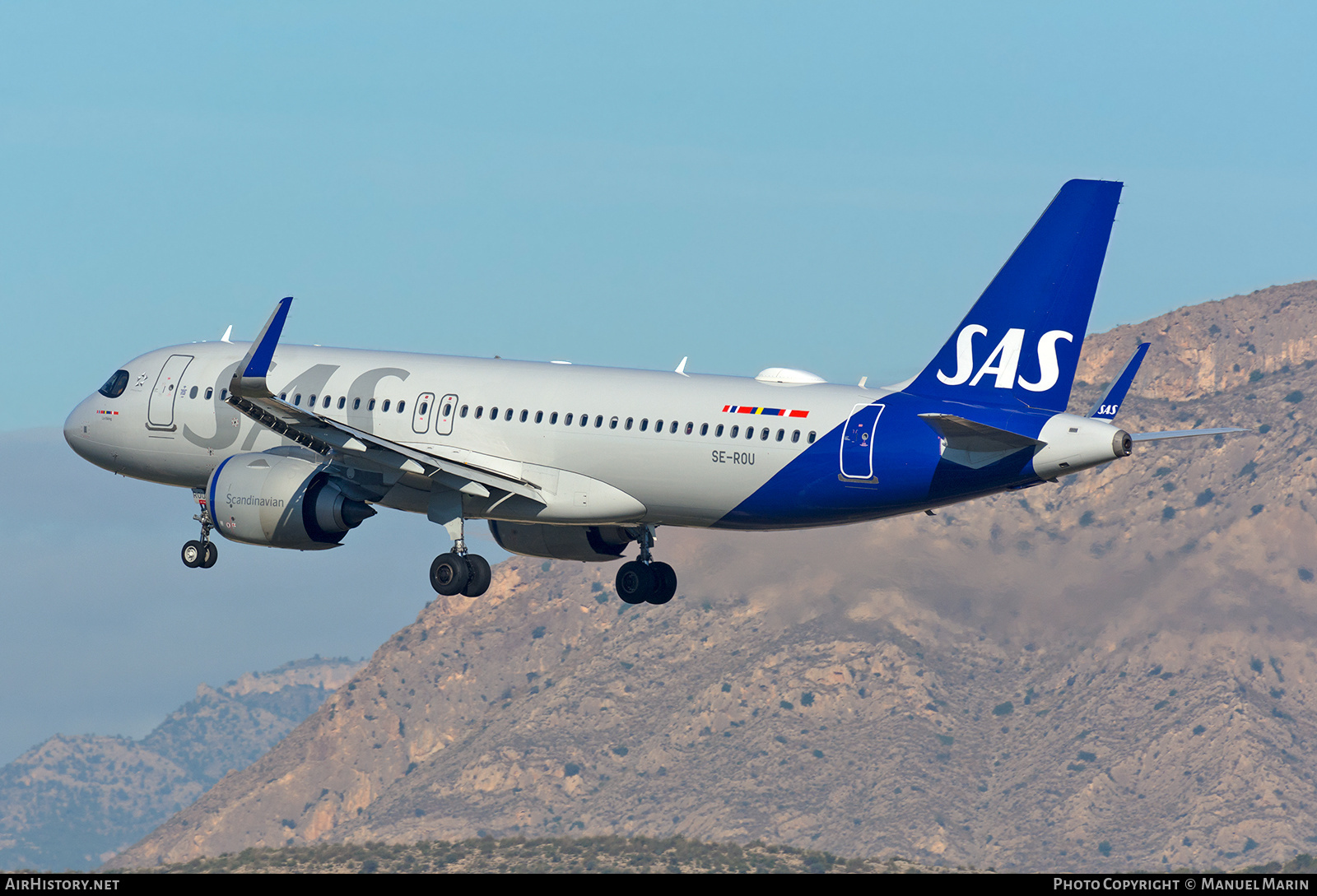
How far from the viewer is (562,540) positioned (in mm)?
53562

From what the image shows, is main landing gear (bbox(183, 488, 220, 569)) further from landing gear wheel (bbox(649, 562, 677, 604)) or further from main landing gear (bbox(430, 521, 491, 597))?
landing gear wheel (bbox(649, 562, 677, 604))

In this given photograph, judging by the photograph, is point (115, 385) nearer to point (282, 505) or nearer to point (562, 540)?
point (282, 505)

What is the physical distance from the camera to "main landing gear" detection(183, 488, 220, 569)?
5375 cm

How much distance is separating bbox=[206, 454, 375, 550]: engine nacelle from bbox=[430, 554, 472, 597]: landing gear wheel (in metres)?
2.31

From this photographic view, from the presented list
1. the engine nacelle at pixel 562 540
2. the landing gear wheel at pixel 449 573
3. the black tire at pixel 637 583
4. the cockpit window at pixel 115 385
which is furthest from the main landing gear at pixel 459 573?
the cockpit window at pixel 115 385

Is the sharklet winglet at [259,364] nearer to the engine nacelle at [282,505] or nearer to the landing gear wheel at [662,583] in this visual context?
the engine nacelle at [282,505]

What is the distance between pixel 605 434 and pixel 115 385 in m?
16.2

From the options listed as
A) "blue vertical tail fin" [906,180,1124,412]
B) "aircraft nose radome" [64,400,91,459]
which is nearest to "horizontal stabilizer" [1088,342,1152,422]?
"blue vertical tail fin" [906,180,1124,412]

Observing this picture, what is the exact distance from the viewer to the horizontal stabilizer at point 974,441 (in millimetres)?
42688

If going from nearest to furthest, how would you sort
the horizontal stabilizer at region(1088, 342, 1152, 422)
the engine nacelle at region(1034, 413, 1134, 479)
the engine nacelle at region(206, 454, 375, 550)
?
1. the engine nacelle at region(1034, 413, 1134, 479)
2. the horizontal stabilizer at region(1088, 342, 1152, 422)
3. the engine nacelle at region(206, 454, 375, 550)

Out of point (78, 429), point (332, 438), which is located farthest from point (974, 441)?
point (78, 429)

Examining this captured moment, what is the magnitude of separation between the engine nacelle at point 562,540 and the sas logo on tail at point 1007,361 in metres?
11.7

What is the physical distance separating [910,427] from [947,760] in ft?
519
